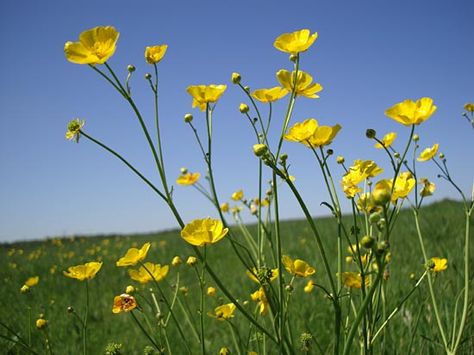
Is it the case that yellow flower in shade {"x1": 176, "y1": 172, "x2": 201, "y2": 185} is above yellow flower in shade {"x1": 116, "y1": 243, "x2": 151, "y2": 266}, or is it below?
above

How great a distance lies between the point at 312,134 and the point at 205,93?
1.24ft

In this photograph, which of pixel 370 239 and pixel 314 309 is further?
pixel 314 309

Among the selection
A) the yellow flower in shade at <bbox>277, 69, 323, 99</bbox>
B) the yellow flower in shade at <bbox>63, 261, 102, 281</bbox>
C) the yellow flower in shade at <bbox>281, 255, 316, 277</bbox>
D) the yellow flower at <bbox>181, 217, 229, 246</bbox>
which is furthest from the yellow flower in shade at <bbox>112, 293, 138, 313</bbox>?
the yellow flower in shade at <bbox>277, 69, 323, 99</bbox>

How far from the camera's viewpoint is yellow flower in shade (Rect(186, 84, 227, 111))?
1.20 metres

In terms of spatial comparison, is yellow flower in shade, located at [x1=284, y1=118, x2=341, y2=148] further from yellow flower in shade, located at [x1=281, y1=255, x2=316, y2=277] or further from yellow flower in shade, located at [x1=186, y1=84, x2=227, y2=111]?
yellow flower in shade, located at [x1=281, y1=255, x2=316, y2=277]

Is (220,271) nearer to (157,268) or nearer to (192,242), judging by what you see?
(157,268)

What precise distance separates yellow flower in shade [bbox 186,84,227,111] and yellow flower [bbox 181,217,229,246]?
393mm

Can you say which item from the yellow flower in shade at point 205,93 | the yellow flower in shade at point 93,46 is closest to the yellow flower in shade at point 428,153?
the yellow flower in shade at point 205,93

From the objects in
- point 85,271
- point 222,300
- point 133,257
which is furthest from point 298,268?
point 85,271

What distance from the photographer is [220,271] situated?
416 cm

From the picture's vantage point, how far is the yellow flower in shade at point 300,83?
1.09 meters

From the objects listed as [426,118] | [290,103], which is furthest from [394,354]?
[290,103]

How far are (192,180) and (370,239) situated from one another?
4.02 ft

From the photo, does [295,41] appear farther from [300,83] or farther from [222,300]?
[222,300]
